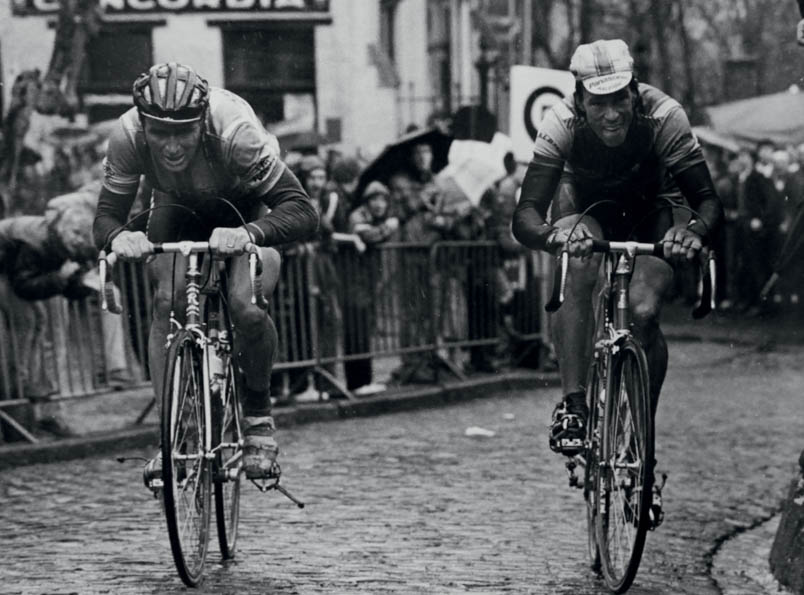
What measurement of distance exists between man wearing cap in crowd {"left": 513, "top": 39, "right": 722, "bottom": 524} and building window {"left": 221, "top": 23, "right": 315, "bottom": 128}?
1685 cm

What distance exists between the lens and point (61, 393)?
10883 millimetres

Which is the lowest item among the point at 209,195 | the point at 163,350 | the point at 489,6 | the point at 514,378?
the point at 514,378

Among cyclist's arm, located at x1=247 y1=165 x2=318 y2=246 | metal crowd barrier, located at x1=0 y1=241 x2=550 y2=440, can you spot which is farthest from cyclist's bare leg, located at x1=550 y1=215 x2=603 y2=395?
metal crowd barrier, located at x1=0 y1=241 x2=550 y2=440

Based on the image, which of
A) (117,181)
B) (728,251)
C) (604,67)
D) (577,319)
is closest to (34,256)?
(117,181)

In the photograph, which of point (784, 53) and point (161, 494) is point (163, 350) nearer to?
point (161, 494)

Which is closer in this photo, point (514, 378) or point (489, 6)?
point (514, 378)

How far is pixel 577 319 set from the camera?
21.9ft

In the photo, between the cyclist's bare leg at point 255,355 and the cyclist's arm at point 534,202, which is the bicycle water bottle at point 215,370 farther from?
the cyclist's arm at point 534,202

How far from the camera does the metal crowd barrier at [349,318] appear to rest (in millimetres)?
10812

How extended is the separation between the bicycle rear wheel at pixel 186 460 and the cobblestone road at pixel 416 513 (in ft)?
0.63

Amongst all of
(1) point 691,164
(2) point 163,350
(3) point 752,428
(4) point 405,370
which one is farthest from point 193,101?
(4) point 405,370

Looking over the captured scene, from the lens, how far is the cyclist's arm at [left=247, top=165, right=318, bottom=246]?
6.31 m

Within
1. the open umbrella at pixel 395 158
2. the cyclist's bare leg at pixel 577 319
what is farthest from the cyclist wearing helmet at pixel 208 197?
the open umbrella at pixel 395 158

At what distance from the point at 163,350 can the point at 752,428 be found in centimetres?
611
